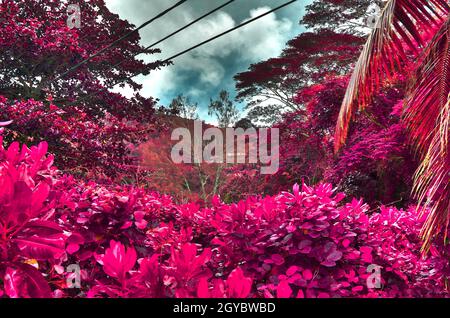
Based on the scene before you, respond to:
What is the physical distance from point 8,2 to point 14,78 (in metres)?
2.00

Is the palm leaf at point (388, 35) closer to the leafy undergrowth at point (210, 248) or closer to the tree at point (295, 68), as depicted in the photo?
the leafy undergrowth at point (210, 248)

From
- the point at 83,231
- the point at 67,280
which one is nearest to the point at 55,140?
the point at 83,231

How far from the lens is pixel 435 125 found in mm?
2949

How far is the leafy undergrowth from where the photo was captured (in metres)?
1.16
